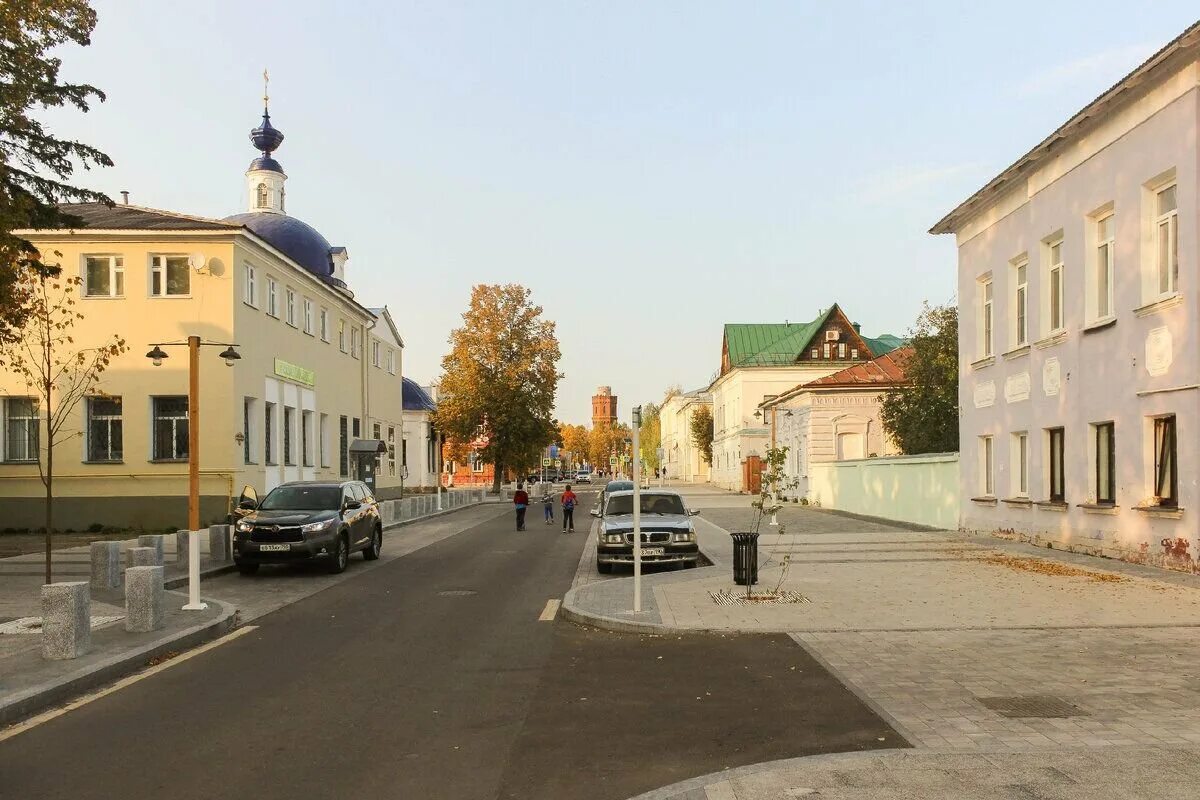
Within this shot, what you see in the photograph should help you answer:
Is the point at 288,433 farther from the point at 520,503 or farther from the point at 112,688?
the point at 112,688

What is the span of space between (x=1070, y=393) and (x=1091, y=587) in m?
6.88

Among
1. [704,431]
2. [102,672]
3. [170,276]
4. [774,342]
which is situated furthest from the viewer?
[704,431]

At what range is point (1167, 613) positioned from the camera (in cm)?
1182

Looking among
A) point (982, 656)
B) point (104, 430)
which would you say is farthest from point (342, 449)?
point (982, 656)

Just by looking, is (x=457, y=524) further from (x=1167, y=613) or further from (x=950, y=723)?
(x=950, y=723)

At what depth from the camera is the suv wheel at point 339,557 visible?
18500mm

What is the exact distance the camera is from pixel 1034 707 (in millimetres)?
7258

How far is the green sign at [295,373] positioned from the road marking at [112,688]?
25.0 m

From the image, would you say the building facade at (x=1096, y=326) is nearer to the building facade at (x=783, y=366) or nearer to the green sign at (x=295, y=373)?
the green sign at (x=295, y=373)

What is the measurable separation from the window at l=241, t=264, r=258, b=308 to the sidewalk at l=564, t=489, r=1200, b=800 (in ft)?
68.2

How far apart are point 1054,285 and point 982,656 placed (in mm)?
14582

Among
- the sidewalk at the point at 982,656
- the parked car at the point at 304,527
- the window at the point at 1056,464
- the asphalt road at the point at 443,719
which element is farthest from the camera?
the window at the point at 1056,464

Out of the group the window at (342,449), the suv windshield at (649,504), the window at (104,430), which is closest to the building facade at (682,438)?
the window at (342,449)

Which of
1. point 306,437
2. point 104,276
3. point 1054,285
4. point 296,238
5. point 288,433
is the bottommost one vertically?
point 306,437
